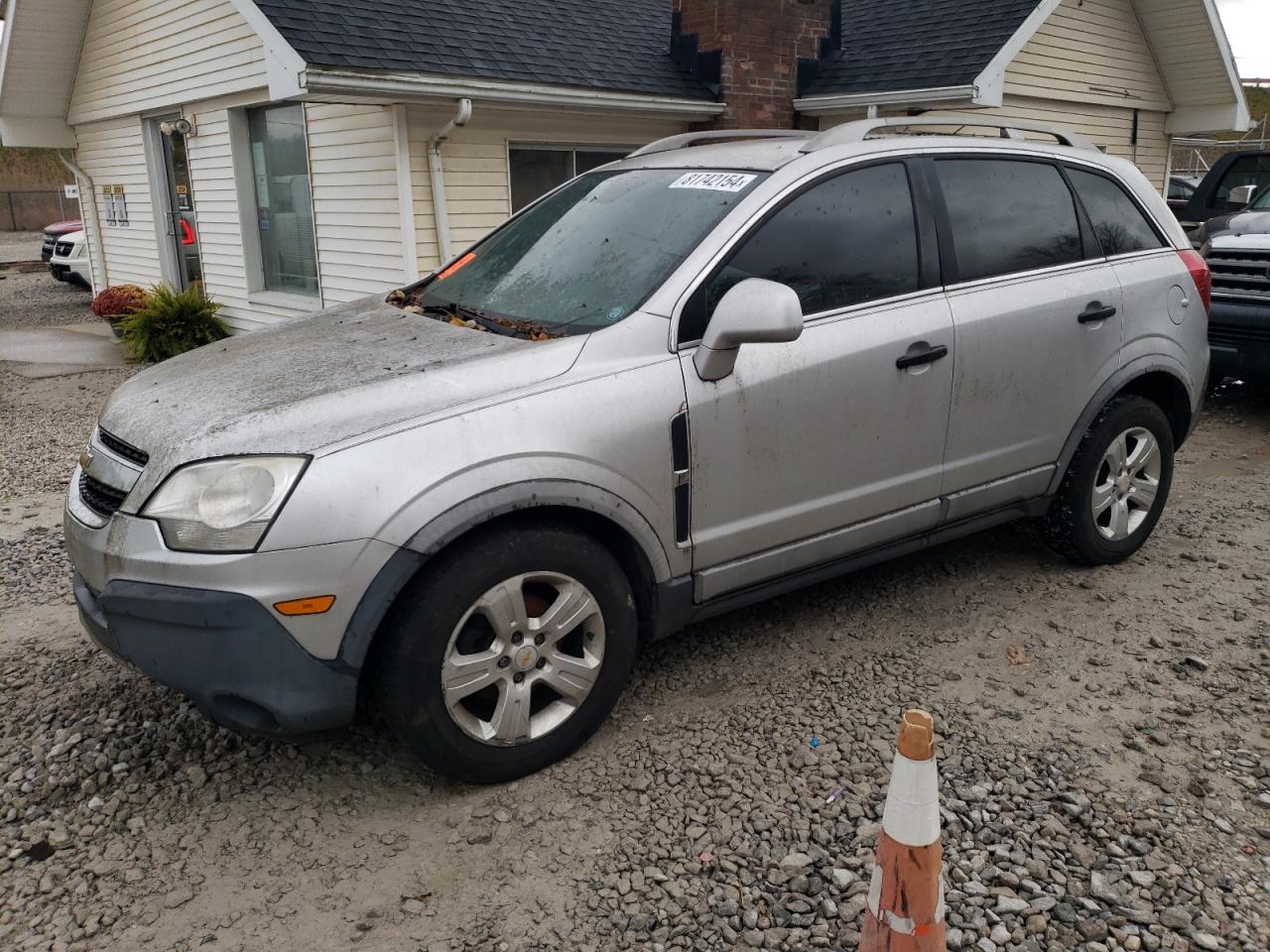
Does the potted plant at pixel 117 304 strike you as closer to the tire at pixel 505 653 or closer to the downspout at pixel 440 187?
the downspout at pixel 440 187

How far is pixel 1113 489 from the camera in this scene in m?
4.64

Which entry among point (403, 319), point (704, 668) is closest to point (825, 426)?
point (704, 668)

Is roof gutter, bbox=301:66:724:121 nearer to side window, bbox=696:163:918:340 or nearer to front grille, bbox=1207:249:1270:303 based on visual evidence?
front grille, bbox=1207:249:1270:303

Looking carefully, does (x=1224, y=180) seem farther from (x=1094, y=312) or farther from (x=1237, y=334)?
(x=1094, y=312)

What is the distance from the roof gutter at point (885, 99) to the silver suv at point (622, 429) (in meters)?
5.34

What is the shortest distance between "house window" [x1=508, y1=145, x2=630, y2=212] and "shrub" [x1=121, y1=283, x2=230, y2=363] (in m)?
3.86

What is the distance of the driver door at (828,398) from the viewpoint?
335 cm

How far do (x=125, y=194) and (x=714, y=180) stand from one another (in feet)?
39.7

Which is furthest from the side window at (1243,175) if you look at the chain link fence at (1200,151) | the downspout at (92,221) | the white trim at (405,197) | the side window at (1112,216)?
the chain link fence at (1200,151)

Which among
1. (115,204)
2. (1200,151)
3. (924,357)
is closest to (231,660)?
(924,357)

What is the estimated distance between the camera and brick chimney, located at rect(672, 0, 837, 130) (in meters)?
10.2

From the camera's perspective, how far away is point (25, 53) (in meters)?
12.8

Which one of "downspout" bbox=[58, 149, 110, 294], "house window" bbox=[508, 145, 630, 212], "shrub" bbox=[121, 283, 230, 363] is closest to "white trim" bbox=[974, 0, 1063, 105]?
"house window" bbox=[508, 145, 630, 212]

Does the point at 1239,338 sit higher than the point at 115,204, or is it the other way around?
the point at 115,204
